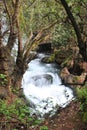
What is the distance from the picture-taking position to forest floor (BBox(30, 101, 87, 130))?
7344 millimetres

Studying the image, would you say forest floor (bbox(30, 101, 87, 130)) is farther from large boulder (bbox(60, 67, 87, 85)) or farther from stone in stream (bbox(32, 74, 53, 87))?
stone in stream (bbox(32, 74, 53, 87))

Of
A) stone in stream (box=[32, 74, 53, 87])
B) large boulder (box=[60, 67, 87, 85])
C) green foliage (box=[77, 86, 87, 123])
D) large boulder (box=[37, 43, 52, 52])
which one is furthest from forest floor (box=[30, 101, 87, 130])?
large boulder (box=[37, 43, 52, 52])

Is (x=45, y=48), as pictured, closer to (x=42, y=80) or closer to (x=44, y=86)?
(x=42, y=80)

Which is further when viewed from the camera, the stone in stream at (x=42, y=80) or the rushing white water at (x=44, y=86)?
the stone in stream at (x=42, y=80)

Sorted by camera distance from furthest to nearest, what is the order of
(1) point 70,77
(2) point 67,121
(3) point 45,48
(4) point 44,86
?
(3) point 45,48 < (1) point 70,77 < (4) point 44,86 < (2) point 67,121

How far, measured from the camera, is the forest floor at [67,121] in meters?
7.34

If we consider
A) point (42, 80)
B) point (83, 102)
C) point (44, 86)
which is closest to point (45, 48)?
point (42, 80)

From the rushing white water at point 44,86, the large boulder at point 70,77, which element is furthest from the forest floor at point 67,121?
the large boulder at point 70,77

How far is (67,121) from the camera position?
7.73 metres

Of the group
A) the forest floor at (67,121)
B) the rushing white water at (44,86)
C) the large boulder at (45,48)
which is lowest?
the forest floor at (67,121)

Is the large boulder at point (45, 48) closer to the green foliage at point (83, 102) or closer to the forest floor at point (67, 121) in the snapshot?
the forest floor at point (67, 121)

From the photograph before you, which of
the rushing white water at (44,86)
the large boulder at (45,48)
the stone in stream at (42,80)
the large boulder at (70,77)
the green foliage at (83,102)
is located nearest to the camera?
the green foliage at (83,102)

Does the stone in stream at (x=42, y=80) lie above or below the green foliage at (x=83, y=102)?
above

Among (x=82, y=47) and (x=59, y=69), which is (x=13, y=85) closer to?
(x=82, y=47)
